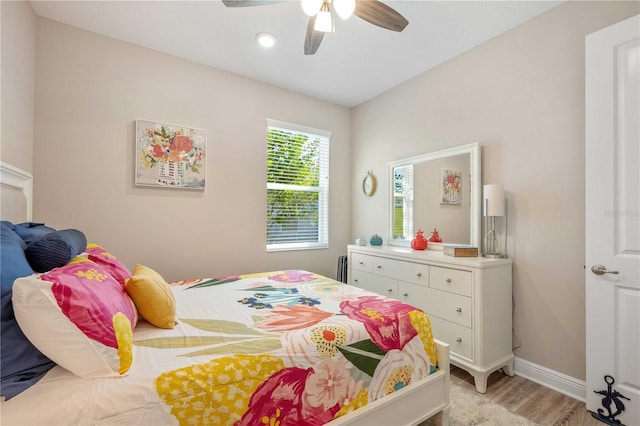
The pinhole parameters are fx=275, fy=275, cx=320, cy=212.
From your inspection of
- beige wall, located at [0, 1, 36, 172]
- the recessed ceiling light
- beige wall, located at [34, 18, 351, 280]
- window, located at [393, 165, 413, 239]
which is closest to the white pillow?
beige wall, located at [0, 1, 36, 172]

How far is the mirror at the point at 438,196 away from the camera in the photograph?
2535 millimetres

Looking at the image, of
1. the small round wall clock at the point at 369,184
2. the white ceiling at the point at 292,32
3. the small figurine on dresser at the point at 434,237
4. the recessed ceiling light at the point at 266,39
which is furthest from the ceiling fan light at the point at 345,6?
the small round wall clock at the point at 369,184

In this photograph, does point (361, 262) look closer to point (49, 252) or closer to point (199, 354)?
point (199, 354)

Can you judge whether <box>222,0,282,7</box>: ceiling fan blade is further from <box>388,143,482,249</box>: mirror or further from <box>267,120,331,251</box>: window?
<box>388,143,482,249</box>: mirror

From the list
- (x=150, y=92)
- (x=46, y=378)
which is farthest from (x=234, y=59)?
(x=46, y=378)

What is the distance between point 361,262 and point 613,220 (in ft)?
6.60

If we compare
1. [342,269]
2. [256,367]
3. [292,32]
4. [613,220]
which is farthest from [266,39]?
[613,220]

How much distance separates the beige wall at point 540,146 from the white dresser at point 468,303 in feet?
0.71

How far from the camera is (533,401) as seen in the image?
1895 millimetres

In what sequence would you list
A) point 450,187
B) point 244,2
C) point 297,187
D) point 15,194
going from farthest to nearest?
point 297,187
point 450,187
point 15,194
point 244,2

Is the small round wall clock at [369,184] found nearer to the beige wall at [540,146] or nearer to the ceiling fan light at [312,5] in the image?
the beige wall at [540,146]

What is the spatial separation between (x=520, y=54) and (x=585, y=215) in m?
1.39

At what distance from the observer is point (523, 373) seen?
2189 millimetres

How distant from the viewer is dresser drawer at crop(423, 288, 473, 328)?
2.10m
